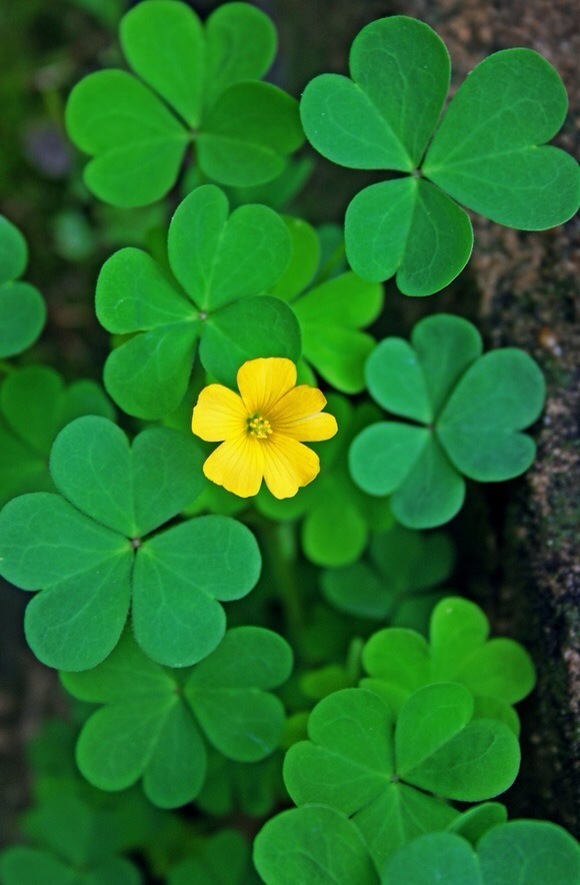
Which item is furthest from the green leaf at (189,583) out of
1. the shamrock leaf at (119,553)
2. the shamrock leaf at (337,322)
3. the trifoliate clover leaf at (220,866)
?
the trifoliate clover leaf at (220,866)

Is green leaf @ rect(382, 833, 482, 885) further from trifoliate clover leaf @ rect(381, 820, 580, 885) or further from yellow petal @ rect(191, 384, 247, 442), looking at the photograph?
yellow petal @ rect(191, 384, 247, 442)

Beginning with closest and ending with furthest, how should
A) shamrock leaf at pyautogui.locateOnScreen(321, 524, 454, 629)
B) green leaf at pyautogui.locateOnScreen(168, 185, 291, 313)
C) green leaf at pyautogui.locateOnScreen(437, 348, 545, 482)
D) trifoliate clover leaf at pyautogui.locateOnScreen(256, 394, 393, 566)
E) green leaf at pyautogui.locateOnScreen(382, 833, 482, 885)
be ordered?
green leaf at pyautogui.locateOnScreen(382, 833, 482, 885) < green leaf at pyautogui.locateOnScreen(168, 185, 291, 313) < green leaf at pyautogui.locateOnScreen(437, 348, 545, 482) < trifoliate clover leaf at pyautogui.locateOnScreen(256, 394, 393, 566) < shamrock leaf at pyautogui.locateOnScreen(321, 524, 454, 629)

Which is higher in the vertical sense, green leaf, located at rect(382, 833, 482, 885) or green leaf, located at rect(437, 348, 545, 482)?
green leaf, located at rect(437, 348, 545, 482)

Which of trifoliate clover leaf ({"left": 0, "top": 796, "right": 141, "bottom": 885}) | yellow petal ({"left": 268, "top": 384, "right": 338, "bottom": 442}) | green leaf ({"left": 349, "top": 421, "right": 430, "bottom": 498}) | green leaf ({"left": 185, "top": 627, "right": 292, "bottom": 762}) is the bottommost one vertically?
trifoliate clover leaf ({"left": 0, "top": 796, "right": 141, "bottom": 885})

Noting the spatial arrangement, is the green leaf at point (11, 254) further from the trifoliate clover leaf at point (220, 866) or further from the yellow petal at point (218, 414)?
the trifoliate clover leaf at point (220, 866)

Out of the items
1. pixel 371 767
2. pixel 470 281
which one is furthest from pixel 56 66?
pixel 371 767

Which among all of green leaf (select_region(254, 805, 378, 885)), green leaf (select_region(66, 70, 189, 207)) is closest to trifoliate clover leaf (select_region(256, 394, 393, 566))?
green leaf (select_region(66, 70, 189, 207))

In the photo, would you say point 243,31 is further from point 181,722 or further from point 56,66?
point 181,722
